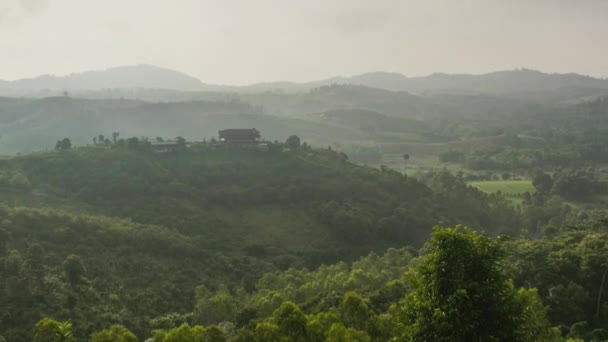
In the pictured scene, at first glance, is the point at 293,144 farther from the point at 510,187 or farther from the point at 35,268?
the point at 35,268

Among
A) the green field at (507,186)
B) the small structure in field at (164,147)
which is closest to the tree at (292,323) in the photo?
the small structure in field at (164,147)

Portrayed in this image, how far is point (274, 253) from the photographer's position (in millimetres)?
86812

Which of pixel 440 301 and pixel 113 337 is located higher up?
pixel 440 301

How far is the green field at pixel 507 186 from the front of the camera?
489 ft

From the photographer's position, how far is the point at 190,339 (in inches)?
1111

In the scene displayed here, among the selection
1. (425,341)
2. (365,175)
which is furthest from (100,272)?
(365,175)

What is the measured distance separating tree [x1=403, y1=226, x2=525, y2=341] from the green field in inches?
5104

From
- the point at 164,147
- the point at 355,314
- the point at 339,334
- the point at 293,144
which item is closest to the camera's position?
the point at 339,334

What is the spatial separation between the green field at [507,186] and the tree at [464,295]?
12963 centimetres

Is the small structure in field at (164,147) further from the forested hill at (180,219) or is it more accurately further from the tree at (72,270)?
the tree at (72,270)

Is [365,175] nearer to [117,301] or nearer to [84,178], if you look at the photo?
[84,178]

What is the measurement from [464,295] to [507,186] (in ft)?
465

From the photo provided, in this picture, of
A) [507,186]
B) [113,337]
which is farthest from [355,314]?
[507,186]

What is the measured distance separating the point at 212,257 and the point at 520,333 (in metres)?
60.7
